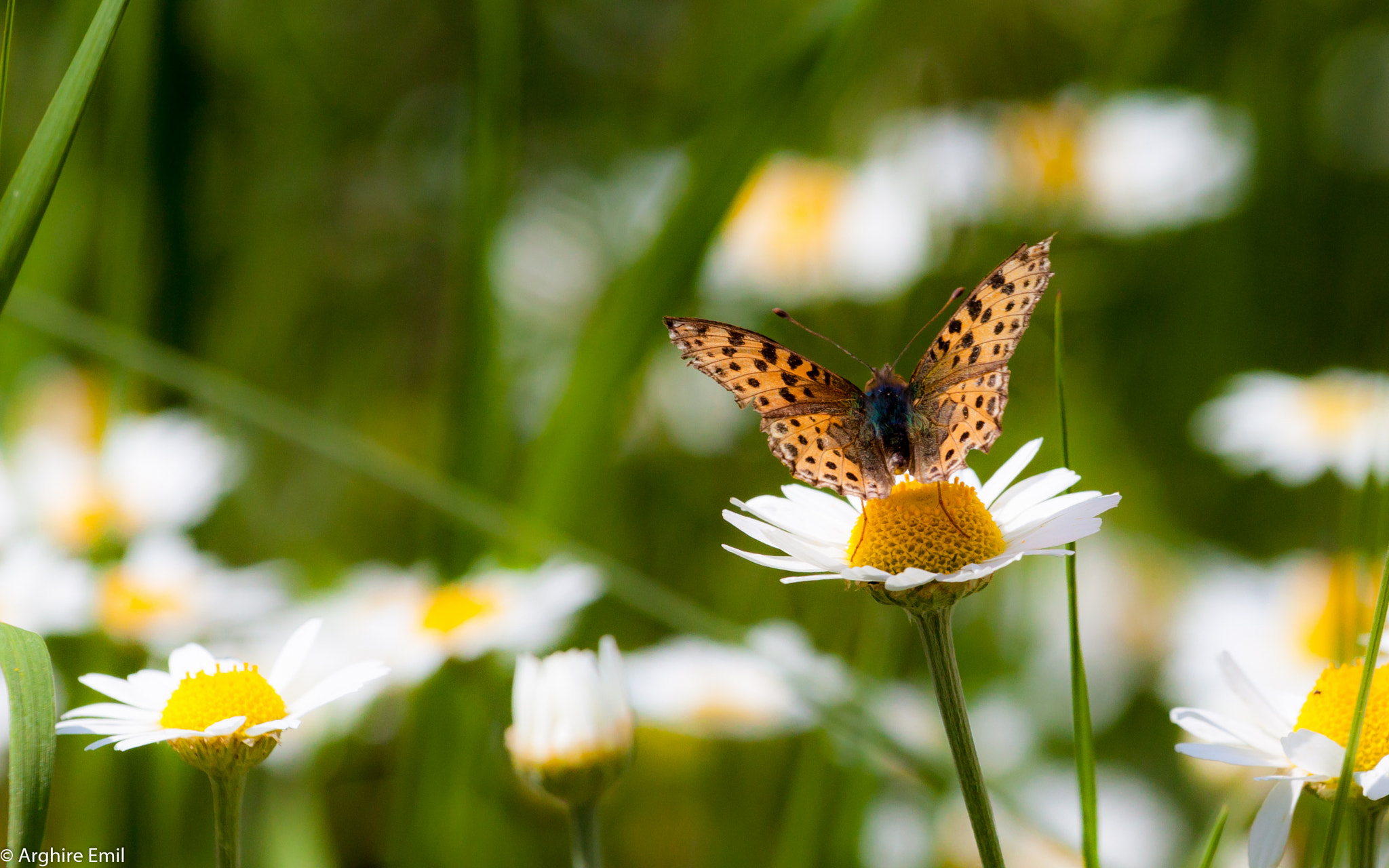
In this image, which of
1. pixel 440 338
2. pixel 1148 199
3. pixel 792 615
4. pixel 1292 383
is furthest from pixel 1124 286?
pixel 440 338

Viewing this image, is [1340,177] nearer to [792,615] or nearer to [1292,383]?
[1292,383]

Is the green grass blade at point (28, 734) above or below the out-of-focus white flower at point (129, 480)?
below

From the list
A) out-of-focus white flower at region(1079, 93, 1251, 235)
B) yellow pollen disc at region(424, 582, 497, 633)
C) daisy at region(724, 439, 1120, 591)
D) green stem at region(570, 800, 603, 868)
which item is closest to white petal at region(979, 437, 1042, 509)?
daisy at region(724, 439, 1120, 591)

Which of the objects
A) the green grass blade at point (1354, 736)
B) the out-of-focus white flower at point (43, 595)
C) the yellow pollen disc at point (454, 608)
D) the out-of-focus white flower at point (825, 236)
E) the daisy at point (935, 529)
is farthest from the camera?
the out-of-focus white flower at point (825, 236)

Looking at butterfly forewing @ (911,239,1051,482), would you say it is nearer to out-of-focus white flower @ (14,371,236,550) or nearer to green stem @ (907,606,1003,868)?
green stem @ (907,606,1003,868)

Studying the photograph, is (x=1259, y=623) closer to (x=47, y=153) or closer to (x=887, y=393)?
(x=887, y=393)

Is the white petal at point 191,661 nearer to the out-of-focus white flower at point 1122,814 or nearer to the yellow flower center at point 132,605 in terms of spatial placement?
the yellow flower center at point 132,605

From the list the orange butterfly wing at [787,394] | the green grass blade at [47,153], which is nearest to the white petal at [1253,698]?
the orange butterfly wing at [787,394]
